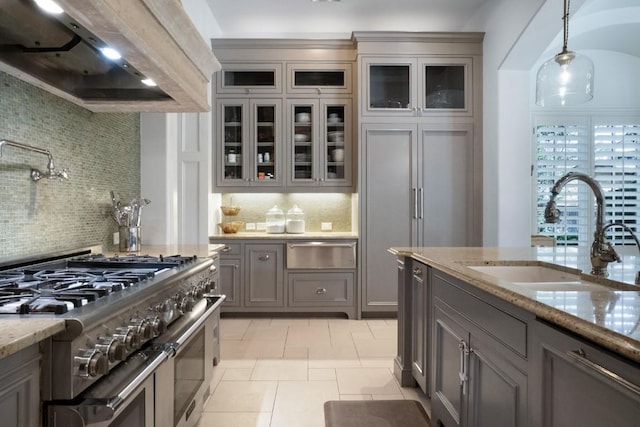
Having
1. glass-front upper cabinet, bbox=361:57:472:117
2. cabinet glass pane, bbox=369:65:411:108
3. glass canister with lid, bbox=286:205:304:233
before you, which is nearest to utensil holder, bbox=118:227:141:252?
glass canister with lid, bbox=286:205:304:233

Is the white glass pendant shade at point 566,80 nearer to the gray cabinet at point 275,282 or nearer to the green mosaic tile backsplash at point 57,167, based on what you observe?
the gray cabinet at point 275,282

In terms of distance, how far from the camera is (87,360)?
101cm

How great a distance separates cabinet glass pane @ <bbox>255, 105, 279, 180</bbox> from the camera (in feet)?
13.7

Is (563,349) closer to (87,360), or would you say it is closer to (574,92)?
(87,360)

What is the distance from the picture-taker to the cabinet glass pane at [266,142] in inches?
164

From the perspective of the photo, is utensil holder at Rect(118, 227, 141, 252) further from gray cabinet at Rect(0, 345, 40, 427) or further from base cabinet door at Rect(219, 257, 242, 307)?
Result: gray cabinet at Rect(0, 345, 40, 427)

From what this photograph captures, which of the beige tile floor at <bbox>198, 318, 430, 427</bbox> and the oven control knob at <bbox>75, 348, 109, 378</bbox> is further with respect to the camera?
the beige tile floor at <bbox>198, 318, 430, 427</bbox>

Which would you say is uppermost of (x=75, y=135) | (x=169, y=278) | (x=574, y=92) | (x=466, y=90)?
(x=466, y=90)

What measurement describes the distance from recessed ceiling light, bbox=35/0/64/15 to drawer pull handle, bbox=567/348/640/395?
1.69 meters

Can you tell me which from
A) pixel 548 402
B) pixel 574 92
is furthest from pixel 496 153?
pixel 548 402

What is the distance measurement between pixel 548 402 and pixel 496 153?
3.07 metres

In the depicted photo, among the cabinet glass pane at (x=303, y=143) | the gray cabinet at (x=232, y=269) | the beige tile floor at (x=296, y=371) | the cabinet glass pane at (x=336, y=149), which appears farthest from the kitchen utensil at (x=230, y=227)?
the cabinet glass pane at (x=336, y=149)

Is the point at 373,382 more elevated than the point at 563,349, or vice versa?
the point at 563,349

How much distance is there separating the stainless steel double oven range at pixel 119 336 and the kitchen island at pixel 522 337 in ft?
3.66
